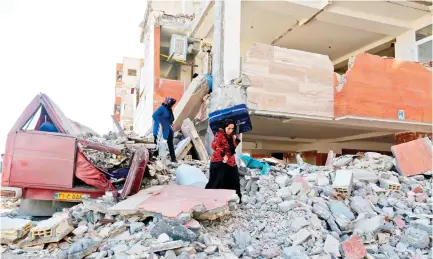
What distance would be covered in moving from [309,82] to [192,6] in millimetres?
8112

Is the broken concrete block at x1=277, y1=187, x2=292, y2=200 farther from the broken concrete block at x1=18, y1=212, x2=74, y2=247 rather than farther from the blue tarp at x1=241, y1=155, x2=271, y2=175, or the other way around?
the broken concrete block at x1=18, y1=212, x2=74, y2=247

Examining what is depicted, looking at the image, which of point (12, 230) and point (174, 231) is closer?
point (174, 231)

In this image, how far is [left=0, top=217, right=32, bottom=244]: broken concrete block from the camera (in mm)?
3754

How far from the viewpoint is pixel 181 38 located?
13.2m

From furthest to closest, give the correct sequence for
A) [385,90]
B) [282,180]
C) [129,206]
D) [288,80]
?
[385,90]
[288,80]
[282,180]
[129,206]

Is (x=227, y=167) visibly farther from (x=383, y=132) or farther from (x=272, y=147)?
(x=272, y=147)

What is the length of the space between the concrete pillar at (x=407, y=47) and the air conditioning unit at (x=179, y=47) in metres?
8.09

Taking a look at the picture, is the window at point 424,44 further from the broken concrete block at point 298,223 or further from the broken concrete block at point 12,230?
the broken concrete block at point 12,230

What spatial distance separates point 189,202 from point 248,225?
0.91 meters

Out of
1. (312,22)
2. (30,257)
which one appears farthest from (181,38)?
(30,257)

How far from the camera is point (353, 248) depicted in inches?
145

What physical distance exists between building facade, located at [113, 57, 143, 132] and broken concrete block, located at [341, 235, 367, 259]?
Result: 24633mm

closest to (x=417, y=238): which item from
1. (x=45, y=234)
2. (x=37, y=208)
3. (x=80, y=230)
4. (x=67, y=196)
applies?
(x=80, y=230)

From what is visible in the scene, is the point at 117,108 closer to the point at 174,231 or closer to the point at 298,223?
the point at 298,223
